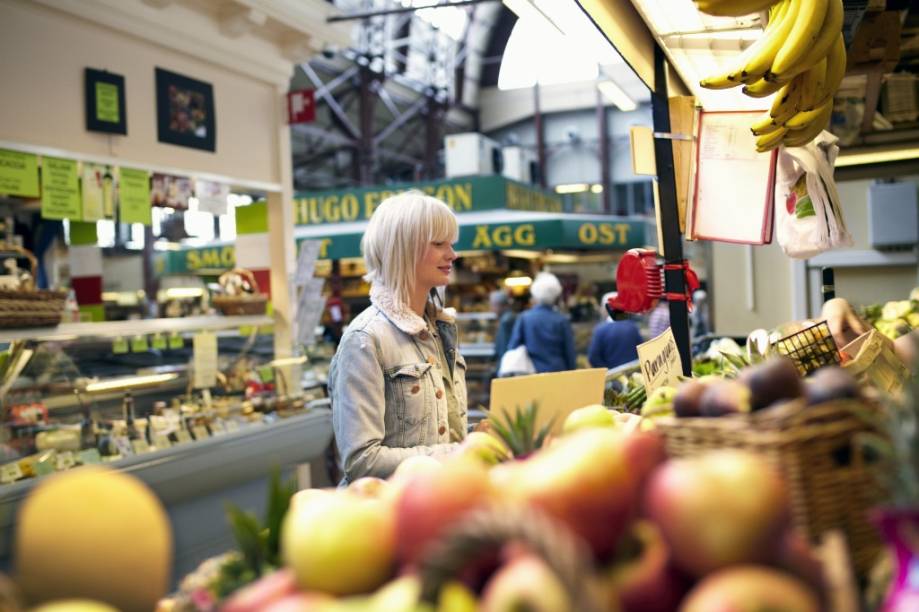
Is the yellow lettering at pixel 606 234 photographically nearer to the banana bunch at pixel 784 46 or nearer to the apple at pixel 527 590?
the banana bunch at pixel 784 46

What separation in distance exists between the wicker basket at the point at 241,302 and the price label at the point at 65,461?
1678 mm

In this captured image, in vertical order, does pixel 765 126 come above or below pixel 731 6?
below

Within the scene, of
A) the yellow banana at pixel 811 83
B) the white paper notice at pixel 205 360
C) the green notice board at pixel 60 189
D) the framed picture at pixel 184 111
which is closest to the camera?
the yellow banana at pixel 811 83

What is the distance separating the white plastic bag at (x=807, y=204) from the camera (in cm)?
317

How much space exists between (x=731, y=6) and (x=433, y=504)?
180 centimetres

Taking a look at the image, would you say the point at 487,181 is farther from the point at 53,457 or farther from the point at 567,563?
the point at 567,563

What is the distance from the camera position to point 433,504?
1.00 m

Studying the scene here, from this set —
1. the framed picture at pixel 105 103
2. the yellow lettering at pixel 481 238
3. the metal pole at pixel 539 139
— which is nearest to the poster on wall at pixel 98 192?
the framed picture at pixel 105 103

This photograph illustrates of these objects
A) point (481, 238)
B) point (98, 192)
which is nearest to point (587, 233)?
point (481, 238)

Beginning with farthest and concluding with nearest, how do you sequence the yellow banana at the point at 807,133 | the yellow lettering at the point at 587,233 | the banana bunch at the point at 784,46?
the yellow lettering at the point at 587,233 < the yellow banana at the point at 807,133 < the banana bunch at the point at 784,46

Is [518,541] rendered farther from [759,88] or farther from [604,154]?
[604,154]

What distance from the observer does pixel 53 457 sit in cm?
397

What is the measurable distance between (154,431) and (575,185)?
18246 mm

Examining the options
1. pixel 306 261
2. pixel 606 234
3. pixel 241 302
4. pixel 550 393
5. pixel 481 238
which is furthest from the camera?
pixel 606 234
